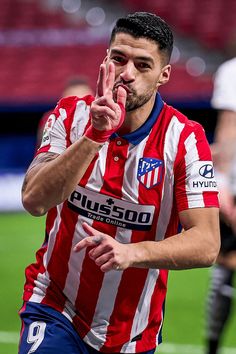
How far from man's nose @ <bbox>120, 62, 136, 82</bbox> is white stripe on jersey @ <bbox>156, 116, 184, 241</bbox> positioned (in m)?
0.39

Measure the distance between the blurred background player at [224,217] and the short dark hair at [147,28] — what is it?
2.22 m

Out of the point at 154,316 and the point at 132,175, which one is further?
the point at 154,316

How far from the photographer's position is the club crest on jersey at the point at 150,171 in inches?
154

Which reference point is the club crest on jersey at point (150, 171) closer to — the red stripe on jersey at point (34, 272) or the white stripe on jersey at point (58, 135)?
the white stripe on jersey at point (58, 135)

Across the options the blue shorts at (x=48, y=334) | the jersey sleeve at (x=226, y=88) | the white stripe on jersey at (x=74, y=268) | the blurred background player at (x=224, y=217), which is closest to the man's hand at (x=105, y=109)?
the white stripe on jersey at (x=74, y=268)

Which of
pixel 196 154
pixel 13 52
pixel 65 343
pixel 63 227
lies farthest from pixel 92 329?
pixel 13 52

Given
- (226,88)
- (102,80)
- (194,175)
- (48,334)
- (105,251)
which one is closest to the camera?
(105,251)

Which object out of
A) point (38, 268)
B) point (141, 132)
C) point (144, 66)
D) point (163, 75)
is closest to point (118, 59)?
point (144, 66)

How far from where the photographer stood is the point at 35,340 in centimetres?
397

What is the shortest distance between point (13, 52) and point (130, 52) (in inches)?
562

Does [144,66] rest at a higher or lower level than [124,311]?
higher

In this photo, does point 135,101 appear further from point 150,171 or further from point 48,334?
point 48,334

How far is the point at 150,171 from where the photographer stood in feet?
12.9

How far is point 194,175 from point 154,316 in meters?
0.67
